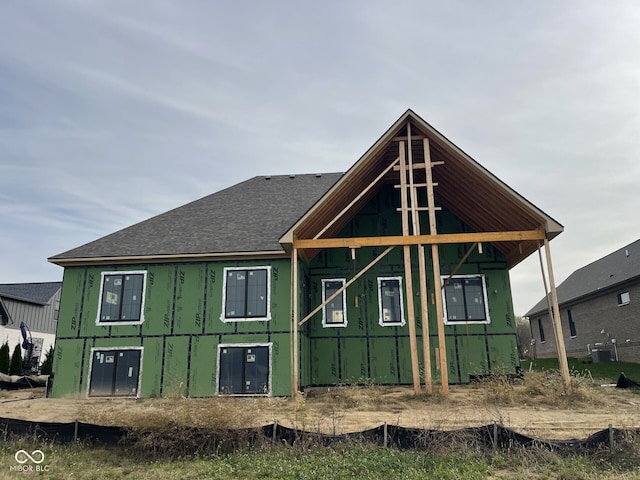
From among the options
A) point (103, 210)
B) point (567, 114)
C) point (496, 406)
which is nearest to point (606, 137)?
point (567, 114)

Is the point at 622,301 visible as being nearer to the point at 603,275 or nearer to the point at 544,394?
the point at 603,275

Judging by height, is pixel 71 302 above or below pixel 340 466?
above

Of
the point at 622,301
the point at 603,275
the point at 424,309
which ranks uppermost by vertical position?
the point at 603,275

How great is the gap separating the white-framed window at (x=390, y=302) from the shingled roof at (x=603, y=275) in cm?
1558

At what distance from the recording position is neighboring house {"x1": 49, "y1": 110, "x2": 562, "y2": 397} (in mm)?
16266

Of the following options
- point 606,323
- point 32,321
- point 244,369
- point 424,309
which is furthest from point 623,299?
point 32,321

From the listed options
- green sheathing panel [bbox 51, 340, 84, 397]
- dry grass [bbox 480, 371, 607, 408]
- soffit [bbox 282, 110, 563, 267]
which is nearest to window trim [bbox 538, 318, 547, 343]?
soffit [bbox 282, 110, 563, 267]

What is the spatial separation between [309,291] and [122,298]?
743cm

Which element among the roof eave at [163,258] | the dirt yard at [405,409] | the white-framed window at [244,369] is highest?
the roof eave at [163,258]

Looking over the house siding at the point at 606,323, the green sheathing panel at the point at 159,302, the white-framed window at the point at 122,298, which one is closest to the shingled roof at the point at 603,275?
the house siding at the point at 606,323

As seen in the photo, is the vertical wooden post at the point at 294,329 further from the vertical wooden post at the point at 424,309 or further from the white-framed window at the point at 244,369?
the vertical wooden post at the point at 424,309

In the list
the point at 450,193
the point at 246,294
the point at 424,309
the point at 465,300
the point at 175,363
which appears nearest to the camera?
the point at 424,309

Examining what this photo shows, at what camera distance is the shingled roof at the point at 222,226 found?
1803 centimetres

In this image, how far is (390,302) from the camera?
19.1m
